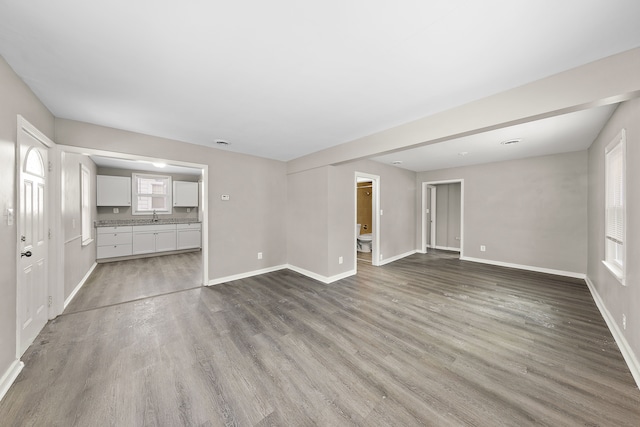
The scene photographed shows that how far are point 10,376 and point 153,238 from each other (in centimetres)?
Answer: 480

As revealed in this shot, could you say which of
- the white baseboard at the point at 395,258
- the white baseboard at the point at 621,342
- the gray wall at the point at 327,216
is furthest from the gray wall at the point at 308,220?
the white baseboard at the point at 621,342

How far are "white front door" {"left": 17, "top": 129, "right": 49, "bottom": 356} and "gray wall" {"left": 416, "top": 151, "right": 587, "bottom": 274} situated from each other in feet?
23.5

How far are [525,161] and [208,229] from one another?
20.9 ft

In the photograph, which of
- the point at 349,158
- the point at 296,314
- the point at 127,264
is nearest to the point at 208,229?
→ the point at 296,314

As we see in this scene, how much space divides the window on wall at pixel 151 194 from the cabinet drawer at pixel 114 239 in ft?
2.97

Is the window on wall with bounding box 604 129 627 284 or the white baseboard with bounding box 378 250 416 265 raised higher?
the window on wall with bounding box 604 129 627 284

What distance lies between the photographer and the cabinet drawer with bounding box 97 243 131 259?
5.28m

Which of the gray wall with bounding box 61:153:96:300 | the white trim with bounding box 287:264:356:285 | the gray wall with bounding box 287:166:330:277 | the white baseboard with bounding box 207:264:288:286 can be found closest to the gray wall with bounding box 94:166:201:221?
the gray wall with bounding box 61:153:96:300

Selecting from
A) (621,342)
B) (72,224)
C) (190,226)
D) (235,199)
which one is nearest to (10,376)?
(72,224)

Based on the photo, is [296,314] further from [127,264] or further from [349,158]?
[127,264]

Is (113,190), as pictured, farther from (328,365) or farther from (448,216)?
(448,216)

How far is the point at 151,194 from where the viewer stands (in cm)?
650

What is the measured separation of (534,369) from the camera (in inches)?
74.2

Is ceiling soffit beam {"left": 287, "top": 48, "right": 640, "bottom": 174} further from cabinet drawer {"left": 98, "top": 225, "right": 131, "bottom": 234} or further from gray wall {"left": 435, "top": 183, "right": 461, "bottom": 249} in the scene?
cabinet drawer {"left": 98, "top": 225, "right": 131, "bottom": 234}
